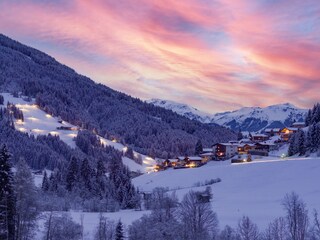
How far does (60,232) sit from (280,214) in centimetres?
3131

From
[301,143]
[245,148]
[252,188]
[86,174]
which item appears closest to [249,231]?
[252,188]

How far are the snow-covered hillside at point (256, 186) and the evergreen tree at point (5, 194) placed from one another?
29.8m

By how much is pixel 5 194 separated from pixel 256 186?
196 ft

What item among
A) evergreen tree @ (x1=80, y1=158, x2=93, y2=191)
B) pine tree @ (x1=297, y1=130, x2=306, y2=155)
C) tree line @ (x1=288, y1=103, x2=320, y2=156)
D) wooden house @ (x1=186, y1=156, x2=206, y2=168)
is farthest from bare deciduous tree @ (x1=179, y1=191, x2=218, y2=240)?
wooden house @ (x1=186, y1=156, x2=206, y2=168)

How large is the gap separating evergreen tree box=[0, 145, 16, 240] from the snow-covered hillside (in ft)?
97.9

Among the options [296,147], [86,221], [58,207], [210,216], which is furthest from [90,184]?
[210,216]

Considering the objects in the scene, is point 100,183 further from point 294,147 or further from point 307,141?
point 307,141

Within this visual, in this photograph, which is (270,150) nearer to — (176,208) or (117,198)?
(117,198)

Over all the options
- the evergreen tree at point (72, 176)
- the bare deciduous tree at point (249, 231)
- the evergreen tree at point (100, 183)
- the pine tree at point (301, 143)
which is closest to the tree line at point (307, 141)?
the pine tree at point (301, 143)

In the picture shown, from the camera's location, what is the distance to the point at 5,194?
50.5 metres

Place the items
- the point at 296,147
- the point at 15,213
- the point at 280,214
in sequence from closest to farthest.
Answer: the point at 15,213 < the point at 280,214 < the point at 296,147

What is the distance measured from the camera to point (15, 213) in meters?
53.8

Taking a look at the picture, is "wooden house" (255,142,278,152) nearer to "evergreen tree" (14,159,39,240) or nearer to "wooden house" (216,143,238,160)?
"wooden house" (216,143,238,160)

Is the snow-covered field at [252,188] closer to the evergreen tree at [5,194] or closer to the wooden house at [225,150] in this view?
the evergreen tree at [5,194]
